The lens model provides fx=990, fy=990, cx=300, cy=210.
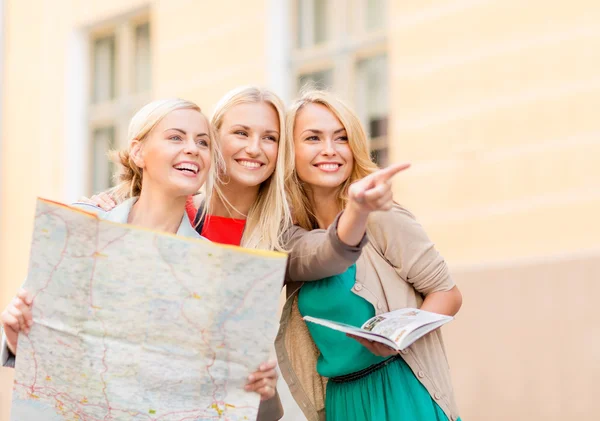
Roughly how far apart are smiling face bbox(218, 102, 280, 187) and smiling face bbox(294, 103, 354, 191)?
0.09 m

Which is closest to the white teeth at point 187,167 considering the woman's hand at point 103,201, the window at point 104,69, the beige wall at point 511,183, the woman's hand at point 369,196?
the woman's hand at point 103,201

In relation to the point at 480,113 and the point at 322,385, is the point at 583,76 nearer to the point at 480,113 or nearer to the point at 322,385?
the point at 480,113

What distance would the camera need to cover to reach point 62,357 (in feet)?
7.94

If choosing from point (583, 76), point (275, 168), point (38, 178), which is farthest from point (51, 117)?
point (275, 168)

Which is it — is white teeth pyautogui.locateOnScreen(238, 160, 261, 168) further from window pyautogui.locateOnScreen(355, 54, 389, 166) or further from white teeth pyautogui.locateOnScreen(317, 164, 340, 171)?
window pyautogui.locateOnScreen(355, 54, 389, 166)

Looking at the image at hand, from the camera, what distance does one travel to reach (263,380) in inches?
94.6

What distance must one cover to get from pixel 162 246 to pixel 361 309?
0.75 m

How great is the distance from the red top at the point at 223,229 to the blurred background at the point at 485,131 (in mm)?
3225

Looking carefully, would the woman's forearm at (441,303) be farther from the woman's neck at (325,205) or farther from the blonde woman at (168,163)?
the blonde woman at (168,163)

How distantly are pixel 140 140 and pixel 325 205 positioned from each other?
0.62 m

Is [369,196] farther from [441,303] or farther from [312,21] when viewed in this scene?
[312,21]

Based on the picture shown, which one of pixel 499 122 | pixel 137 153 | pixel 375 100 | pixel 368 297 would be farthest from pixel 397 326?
pixel 375 100

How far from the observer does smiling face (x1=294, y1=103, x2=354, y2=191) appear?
117 inches

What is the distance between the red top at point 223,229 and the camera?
306cm
